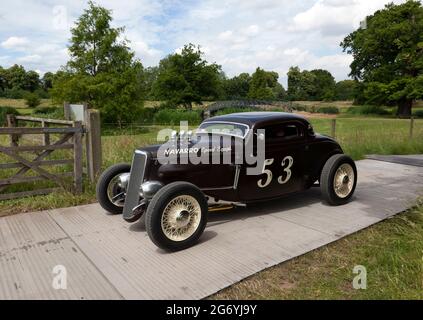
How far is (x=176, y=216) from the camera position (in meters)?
4.04

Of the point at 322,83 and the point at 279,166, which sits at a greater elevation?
the point at 322,83

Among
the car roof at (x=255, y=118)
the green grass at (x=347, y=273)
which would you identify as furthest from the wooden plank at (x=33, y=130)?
the green grass at (x=347, y=273)

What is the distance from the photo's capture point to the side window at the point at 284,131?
5184mm

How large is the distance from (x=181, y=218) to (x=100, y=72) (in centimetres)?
2906

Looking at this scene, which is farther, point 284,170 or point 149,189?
point 284,170

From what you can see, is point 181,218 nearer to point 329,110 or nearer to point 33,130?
point 33,130

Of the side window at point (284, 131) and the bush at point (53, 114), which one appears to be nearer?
the side window at point (284, 131)

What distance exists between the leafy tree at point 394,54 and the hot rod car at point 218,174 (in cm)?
3991

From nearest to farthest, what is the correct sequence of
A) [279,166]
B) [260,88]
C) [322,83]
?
1. [279,166]
2. [260,88]
3. [322,83]

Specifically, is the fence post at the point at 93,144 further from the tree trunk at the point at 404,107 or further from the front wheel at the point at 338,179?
the tree trunk at the point at 404,107

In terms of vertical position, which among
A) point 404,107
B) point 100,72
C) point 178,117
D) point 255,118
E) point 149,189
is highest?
point 100,72

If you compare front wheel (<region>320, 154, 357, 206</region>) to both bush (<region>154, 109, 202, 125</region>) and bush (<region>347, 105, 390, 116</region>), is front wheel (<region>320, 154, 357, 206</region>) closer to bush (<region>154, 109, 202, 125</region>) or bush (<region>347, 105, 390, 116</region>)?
bush (<region>154, 109, 202, 125</region>)

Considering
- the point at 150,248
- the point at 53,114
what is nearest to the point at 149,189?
the point at 150,248

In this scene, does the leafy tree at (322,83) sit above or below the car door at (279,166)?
above
